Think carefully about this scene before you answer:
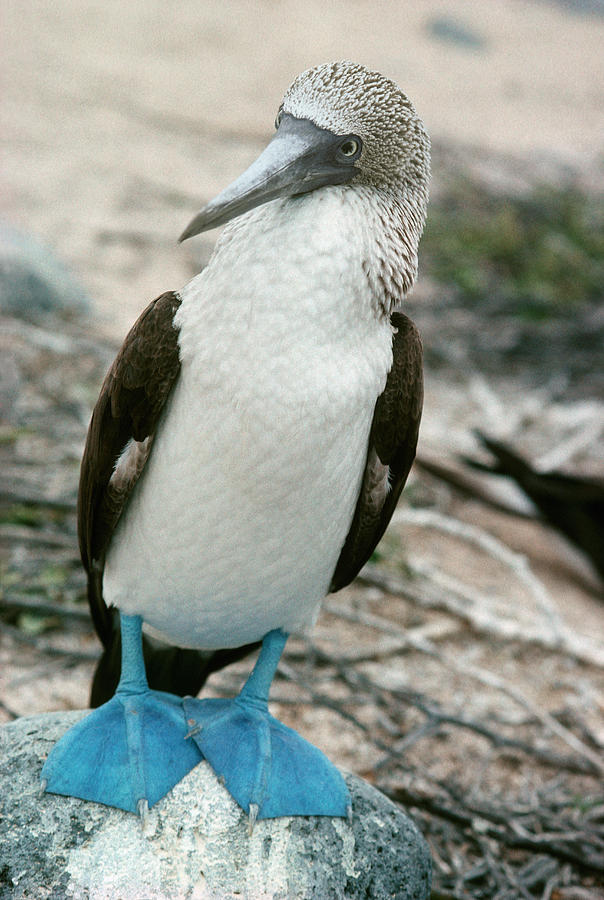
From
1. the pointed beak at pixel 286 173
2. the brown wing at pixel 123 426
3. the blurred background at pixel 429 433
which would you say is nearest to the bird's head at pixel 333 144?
the pointed beak at pixel 286 173

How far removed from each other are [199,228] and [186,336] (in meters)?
0.22

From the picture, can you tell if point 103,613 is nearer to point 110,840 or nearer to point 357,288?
point 110,840

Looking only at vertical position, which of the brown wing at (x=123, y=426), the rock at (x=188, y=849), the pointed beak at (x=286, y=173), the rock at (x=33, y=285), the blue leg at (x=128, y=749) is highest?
the pointed beak at (x=286, y=173)

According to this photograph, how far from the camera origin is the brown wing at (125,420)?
72.3 inches

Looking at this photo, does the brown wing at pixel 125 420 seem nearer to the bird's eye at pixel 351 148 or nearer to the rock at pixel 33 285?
the bird's eye at pixel 351 148

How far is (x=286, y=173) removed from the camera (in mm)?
1715

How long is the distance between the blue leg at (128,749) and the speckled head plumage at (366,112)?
1.13 metres

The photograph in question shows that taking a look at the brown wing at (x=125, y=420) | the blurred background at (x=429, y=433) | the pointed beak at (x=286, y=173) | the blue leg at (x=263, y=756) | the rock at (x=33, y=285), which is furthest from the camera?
the rock at (x=33, y=285)

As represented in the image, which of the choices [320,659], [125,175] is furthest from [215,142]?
[320,659]

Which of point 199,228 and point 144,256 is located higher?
point 199,228

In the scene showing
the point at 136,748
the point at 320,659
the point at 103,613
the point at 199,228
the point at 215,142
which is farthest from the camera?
the point at 215,142

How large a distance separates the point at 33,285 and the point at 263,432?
4.13m

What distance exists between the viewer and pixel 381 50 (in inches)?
608

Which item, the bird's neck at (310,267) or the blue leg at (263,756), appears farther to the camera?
the blue leg at (263,756)
